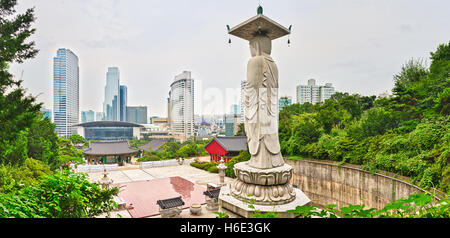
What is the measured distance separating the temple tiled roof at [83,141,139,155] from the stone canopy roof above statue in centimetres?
2322

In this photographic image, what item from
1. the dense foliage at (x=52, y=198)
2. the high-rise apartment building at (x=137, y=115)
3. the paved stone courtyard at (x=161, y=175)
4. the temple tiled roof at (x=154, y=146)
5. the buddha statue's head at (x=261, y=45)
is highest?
the high-rise apartment building at (x=137, y=115)

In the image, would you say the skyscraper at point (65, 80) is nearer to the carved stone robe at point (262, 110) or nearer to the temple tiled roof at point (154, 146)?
the temple tiled roof at point (154, 146)

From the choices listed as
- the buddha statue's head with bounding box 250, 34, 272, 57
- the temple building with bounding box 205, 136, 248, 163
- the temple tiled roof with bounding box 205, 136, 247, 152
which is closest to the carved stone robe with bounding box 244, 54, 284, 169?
the buddha statue's head with bounding box 250, 34, 272, 57

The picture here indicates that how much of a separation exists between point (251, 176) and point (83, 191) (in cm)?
316

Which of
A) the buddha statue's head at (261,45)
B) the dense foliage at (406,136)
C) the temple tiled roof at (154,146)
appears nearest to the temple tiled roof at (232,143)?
the dense foliage at (406,136)

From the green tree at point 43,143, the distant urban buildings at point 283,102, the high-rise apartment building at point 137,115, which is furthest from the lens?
the high-rise apartment building at point 137,115

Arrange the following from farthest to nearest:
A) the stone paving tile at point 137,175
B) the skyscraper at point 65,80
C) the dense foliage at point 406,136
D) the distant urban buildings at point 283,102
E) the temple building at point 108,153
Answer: the temple building at point 108,153, the distant urban buildings at point 283,102, the stone paving tile at point 137,175, the skyscraper at point 65,80, the dense foliage at point 406,136

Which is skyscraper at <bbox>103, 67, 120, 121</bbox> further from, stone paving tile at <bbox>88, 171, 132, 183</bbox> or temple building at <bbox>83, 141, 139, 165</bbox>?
stone paving tile at <bbox>88, 171, 132, 183</bbox>

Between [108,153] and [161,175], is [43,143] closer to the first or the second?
[161,175]

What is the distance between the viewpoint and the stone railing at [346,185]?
26.5 feet

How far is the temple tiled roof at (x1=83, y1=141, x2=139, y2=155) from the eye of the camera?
23.8m

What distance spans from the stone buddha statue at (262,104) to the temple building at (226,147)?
52.8 feet

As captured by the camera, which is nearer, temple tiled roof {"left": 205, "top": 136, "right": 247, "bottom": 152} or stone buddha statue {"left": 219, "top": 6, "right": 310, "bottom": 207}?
stone buddha statue {"left": 219, "top": 6, "right": 310, "bottom": 207}
